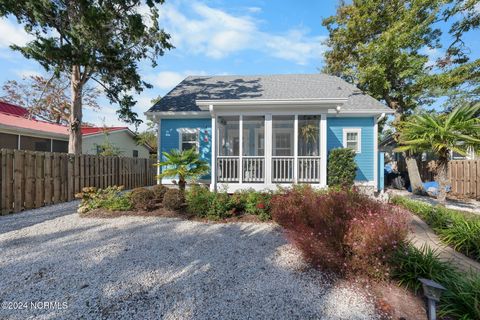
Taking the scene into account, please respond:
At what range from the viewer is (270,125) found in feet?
27.0

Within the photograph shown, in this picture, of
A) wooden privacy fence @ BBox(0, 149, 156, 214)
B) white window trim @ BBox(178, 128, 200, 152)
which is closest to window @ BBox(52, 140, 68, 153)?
wooden privacy fence @ BBox(0, 149, 156, 214)

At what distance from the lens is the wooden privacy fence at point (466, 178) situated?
32.3 feet

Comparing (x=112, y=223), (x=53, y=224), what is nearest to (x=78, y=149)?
(x=53, y=224)

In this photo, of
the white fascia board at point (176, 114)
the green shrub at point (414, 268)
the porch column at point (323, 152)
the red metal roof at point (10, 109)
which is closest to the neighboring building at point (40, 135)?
the red metal roof at point (10, 109)

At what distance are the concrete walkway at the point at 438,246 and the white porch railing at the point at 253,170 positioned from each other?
4.87 metres

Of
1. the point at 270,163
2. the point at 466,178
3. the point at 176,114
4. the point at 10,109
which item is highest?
the point at 10,109

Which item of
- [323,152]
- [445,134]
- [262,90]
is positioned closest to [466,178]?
[445,134]

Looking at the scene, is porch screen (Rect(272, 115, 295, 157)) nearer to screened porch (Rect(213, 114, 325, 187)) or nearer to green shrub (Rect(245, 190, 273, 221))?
screened porch (Rect(213, 114, 325, 187))

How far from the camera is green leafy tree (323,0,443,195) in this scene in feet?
35.9

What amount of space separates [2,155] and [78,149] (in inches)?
176

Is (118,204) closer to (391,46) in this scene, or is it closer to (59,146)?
(59,146)

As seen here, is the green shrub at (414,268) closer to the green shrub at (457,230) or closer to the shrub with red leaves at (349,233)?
the shrub with red leaves at (349,233)

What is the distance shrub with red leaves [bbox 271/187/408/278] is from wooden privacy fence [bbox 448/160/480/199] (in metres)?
10.5

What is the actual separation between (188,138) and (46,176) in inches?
217
